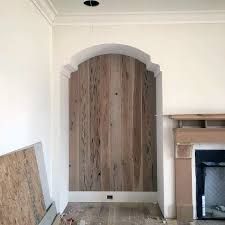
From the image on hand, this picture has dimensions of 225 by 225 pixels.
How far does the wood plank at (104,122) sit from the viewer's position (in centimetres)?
446

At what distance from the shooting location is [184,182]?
12.1ft

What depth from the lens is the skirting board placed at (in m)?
4.40

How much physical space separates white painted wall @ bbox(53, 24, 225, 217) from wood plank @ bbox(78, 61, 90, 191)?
0.72m

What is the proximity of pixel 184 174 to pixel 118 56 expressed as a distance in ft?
6.68

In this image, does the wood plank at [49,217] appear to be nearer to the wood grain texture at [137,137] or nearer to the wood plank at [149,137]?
the wood grain texture at [137,137]

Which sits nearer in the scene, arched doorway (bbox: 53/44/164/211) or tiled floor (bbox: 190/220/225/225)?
tiled floor (bbox: 190/220/225/225)

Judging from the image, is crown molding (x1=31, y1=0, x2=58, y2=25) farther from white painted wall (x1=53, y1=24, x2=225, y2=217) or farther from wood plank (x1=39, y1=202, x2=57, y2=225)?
wood plank (x1=39, y1=202, x2=57, y2=225)

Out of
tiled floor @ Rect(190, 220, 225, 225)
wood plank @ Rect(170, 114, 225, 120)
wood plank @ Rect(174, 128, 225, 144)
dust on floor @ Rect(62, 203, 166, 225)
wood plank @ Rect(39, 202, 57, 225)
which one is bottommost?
tiled floor @ Rect(190, 220, 225, 225)

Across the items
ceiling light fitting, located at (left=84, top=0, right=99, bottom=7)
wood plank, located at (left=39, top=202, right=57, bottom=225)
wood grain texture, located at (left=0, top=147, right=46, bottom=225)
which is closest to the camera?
wood grain texture, located at (left=0, top=147, right=46, bottom=225)

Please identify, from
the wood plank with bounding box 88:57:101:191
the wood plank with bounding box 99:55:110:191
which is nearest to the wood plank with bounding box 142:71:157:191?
the wood plank with bounding box 99:55:110:191

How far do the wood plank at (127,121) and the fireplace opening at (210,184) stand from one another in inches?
42.6

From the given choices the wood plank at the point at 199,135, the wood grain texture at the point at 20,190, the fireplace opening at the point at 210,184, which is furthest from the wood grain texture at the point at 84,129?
the fireplace opening at the point at 210,184

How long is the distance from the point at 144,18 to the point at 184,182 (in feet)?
7.15

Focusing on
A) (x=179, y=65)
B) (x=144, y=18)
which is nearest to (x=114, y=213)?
(x=179, y=65)
